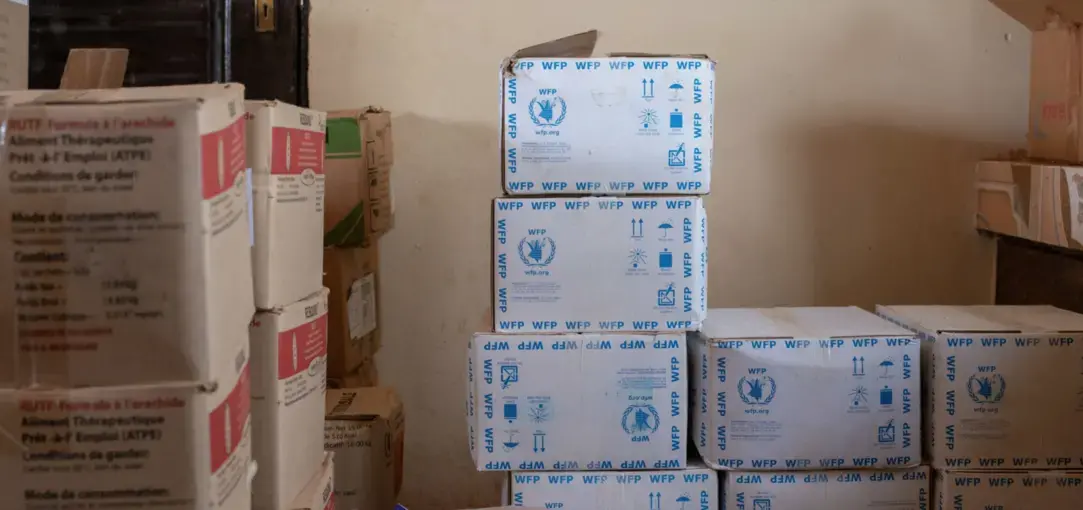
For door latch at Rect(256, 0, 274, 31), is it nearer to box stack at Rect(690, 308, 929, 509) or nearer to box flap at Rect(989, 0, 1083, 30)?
box stack at Rect(690, 308, 929, 509)

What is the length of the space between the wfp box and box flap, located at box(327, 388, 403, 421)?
0.33 m

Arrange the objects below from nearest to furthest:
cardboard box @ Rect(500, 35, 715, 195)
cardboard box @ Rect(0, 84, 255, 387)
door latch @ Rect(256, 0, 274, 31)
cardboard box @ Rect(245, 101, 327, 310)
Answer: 1. cardboard box @ Rect(0, 84, 255, 387)
2. cardboard box @ Rect(245, 101, 327, 310)
3. cardboard box @ Rect(500, 35, 715, 195)
4. door latch @ Rect(256, 0, 274, 31)

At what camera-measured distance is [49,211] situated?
0.90m

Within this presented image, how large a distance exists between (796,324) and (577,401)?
498mm

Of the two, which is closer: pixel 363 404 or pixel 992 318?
pixel 992 318

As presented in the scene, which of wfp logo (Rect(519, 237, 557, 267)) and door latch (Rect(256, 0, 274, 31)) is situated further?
door latch (Rect(256, 0, 274, 31))

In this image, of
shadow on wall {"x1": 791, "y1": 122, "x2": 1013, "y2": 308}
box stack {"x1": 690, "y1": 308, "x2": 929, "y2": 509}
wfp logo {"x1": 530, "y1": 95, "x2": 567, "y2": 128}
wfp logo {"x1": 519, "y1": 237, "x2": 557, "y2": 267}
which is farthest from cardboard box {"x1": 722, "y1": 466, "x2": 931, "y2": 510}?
wfp logo {"x1": 530, "y1": 95, "x2": 567, "y2": 128}

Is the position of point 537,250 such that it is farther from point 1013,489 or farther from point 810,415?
point 1013,489

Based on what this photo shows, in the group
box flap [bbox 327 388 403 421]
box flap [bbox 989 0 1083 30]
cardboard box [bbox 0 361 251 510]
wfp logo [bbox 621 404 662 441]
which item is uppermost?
box flap [bbox 989 0 1083 30]

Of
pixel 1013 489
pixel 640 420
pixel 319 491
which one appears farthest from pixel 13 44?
pixel 1013 489

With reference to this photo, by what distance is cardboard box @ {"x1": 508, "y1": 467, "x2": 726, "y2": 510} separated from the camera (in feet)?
5.50

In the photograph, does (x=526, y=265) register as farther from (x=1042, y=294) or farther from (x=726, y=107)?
(x=1042, y=294)

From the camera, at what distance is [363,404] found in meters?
1.96

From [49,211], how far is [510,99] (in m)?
0.87
